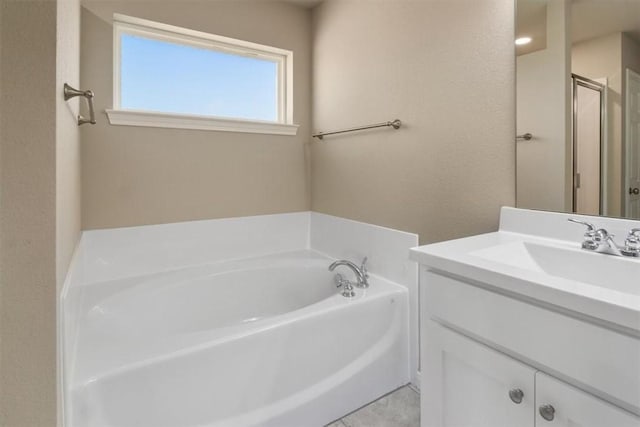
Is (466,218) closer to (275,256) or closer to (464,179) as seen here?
(464,179)

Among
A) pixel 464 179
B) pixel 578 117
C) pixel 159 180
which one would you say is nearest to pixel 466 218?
pixel 464 179

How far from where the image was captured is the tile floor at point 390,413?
1.49 m

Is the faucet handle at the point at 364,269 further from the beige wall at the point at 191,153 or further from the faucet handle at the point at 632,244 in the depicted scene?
the faucet handle at the point at 632,244

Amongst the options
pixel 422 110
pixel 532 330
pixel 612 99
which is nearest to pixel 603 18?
pixel 612 99

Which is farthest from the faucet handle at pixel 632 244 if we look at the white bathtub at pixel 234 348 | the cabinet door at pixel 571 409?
the white bathtub at pixel 234 348

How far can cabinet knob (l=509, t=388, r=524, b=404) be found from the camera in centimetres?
82

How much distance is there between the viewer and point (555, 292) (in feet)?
2.38

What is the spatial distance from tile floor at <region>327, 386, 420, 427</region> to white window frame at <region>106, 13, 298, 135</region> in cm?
183

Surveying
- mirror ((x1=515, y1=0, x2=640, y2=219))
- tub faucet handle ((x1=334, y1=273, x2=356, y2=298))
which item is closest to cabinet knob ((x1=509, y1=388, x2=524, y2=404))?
mirror ((x1=515, y1=0, x2=640, y2=219))

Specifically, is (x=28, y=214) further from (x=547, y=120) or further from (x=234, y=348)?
(x=547, y=120)

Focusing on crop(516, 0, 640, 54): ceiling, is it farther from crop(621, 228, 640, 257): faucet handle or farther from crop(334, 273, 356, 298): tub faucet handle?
crop(334, 273, 356, 298): tub faucet handle

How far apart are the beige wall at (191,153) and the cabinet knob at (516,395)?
74.7 inches

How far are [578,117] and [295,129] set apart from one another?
1.76 meters

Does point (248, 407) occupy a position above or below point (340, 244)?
below
